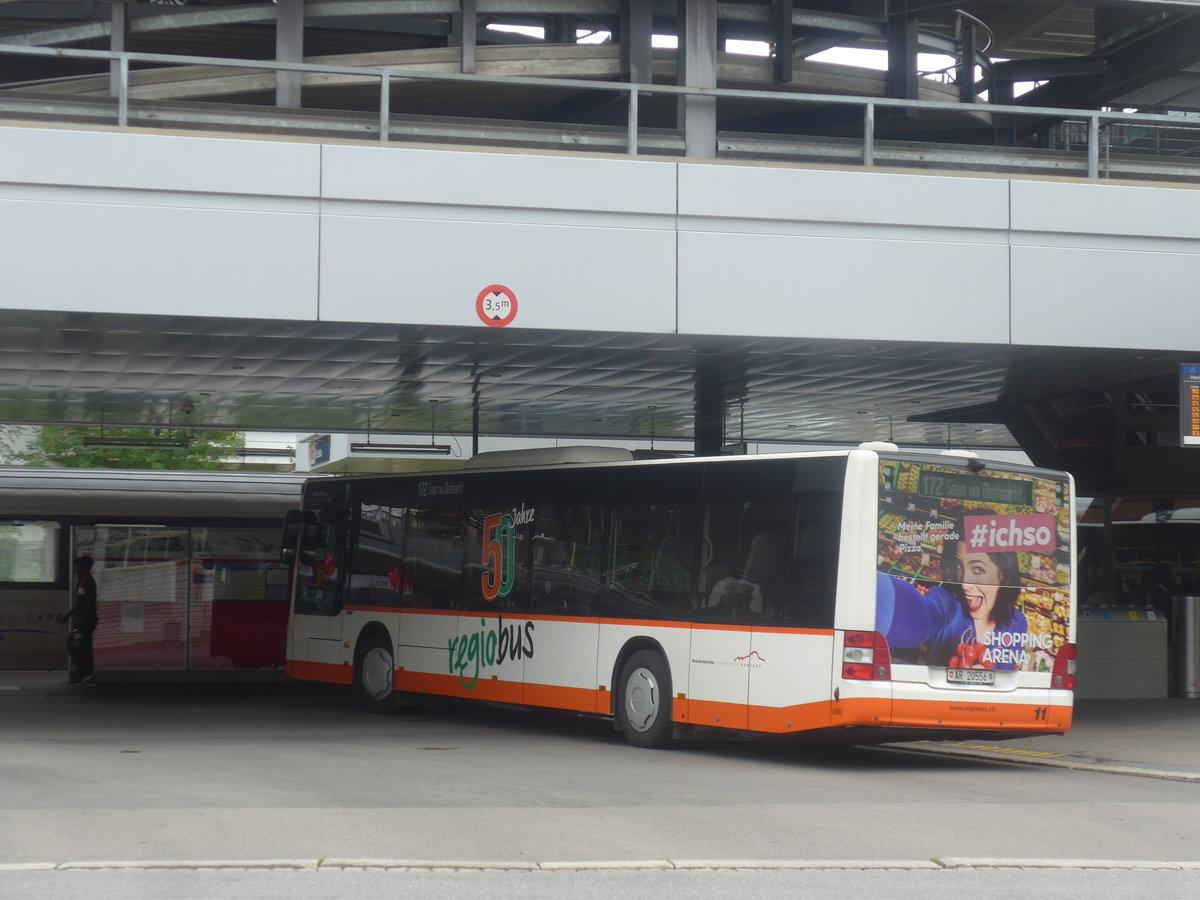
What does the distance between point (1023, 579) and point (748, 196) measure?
179 inches

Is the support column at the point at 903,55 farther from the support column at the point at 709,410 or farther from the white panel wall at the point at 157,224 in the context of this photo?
the white panel wall at the point at 157,224

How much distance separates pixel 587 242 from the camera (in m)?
14.8

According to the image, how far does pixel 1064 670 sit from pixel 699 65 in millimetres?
7337

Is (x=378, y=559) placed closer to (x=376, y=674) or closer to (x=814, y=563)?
(x=376, y=674)

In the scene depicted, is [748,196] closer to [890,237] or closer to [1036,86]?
[890,237]

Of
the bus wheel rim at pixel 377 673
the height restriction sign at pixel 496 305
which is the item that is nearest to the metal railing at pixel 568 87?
the height restriction sign at pixel 496 305

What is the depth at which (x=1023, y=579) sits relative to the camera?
13.5 m

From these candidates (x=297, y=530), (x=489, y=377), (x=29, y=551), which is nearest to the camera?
(x=489, y=377)

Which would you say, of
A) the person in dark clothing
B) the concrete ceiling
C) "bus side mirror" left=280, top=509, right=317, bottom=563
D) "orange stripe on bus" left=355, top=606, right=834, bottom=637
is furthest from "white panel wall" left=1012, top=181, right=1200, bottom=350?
the person in dark clothing

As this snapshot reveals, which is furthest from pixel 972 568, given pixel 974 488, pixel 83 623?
pixel 83 623

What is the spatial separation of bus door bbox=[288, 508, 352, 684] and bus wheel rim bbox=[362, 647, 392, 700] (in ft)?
1.22

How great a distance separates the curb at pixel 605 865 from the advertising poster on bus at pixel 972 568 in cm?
473

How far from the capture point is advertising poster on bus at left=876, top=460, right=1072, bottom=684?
1275 cm

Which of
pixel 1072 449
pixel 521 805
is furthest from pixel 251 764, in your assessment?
pixel 1072 449
